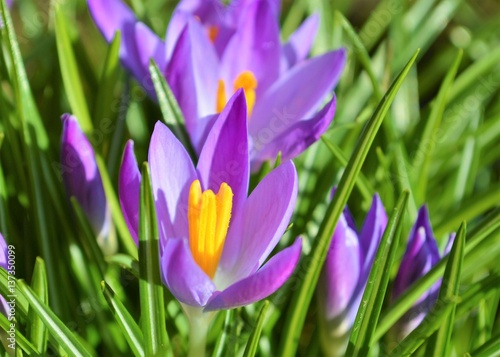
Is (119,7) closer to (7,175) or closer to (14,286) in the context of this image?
(7,175)

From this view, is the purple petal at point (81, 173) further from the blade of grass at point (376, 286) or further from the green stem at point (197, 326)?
the blade of grass at point (376, 286)

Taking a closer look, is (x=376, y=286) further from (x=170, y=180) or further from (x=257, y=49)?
(x=257, y=49)

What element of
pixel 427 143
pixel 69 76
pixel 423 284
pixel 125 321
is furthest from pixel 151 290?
pixel 427 143

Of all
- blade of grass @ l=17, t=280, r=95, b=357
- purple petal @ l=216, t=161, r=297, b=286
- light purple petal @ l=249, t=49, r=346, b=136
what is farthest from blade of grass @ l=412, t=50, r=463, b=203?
blade of grass @ l=17, t=280, r=95, b=357

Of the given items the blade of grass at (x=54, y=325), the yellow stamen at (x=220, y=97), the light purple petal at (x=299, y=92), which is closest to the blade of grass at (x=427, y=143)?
Answer: the light purple petal at (x=299, y=92)

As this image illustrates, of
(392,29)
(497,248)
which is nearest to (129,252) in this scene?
(497,248)
